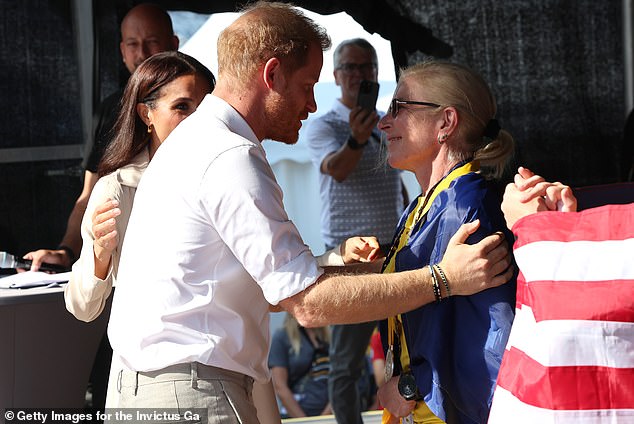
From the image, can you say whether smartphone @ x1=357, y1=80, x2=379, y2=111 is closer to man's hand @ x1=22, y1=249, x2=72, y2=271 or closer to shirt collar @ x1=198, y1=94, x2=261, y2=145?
man's hand @ x1=22, y1=249, x2=72, y2=271

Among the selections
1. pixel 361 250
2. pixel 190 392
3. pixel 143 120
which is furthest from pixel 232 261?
pixel 143 120

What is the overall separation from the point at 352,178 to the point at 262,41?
259cm

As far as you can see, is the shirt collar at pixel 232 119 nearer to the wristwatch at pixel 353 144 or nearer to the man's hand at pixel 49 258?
the man's hand at pixel 49 258

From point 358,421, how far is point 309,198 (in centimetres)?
115

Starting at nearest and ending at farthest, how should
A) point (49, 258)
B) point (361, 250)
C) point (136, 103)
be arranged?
point (361, 250), point (136, 103), point (49, 258)

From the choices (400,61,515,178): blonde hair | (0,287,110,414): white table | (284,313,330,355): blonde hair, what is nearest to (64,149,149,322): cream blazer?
(0,287,110,414): white table

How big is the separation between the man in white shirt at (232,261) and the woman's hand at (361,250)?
609 mm

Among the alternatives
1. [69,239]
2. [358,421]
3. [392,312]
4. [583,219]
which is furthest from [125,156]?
[358,421]

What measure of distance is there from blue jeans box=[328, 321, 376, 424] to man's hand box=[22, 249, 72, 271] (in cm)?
157

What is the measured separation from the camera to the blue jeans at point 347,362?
14.3 ft

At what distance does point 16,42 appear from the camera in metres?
4.28

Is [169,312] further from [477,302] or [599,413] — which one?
[599,413]

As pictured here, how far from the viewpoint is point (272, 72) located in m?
1.93

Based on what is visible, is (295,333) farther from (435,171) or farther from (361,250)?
(435,171)
